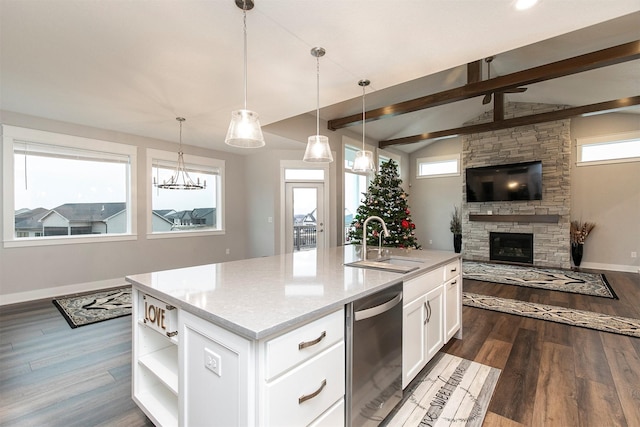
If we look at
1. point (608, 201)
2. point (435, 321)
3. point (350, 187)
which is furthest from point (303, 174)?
point (608, 201)

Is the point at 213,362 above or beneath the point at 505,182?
beneath

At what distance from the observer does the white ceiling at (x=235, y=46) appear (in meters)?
1.90

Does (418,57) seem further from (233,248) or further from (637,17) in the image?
(233,248)

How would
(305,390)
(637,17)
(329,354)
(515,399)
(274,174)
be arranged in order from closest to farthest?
1. (305,390)
2. (329,354)
3. (515,399)
4. (637,17)
5. (274,174)

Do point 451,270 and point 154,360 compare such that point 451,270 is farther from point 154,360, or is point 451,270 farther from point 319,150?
point 154,360

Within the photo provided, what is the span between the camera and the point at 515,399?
1926 mm

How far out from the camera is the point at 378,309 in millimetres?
1512

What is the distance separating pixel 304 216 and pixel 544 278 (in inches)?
183

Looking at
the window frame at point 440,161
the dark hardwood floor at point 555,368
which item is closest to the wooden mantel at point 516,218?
the window frame at point 440,161

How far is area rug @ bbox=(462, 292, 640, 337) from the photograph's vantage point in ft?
9.93

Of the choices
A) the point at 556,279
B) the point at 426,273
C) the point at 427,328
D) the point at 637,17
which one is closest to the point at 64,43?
the point at 426,273

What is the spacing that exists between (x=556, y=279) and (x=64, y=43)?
735 centimetres

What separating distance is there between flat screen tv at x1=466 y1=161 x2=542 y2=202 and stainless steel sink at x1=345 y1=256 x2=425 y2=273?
5.68 m

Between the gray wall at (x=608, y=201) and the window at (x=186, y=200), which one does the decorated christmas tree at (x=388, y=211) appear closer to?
the window at (x=186, y=200)
